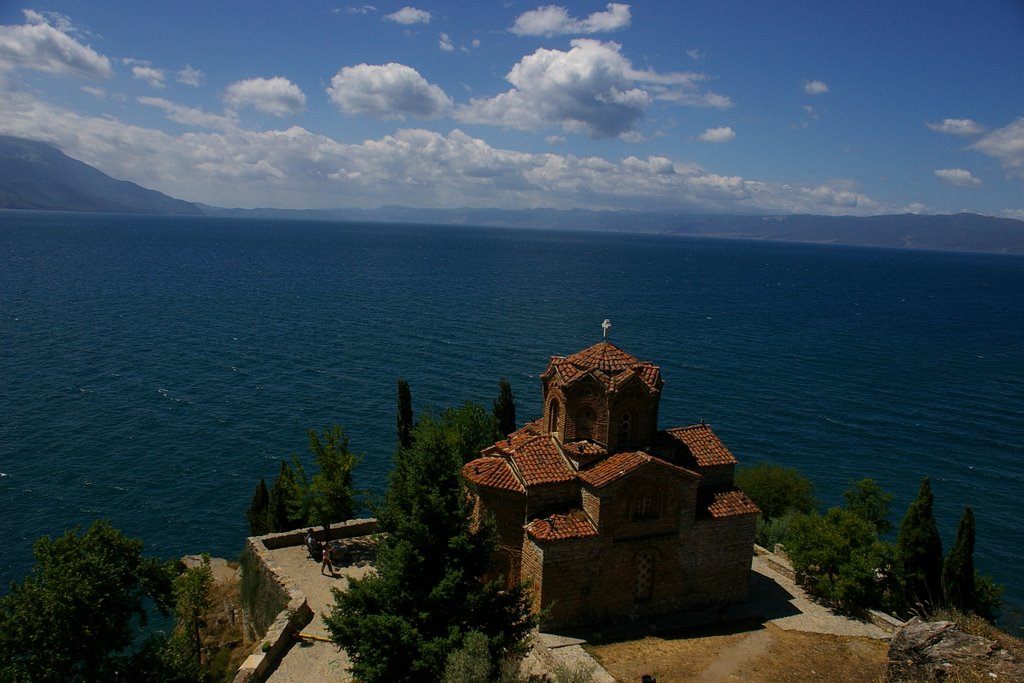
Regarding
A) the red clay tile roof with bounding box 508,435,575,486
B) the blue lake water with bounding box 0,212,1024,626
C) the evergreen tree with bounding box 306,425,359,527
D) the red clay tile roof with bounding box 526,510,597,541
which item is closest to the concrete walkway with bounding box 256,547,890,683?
the evergreen tree with bounding box 306,425,359,527

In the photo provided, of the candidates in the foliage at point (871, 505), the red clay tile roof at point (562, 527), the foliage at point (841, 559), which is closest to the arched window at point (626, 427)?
the red clay tile roof at point (562, 527)

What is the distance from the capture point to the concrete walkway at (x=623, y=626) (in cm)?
2072

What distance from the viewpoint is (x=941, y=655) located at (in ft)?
48.2

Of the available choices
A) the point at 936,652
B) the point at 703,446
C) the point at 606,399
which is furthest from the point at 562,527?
the point at 936,652

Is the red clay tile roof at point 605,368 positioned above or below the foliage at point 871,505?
above

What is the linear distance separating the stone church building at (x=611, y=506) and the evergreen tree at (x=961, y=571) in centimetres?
969

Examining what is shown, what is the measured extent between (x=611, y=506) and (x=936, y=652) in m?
9.72

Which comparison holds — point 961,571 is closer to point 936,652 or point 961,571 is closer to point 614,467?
point 936,652

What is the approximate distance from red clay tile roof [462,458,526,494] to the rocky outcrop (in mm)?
11462

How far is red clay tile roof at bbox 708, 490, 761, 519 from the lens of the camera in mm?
23969

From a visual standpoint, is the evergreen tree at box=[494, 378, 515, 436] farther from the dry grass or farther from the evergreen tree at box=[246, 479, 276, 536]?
the dry grass

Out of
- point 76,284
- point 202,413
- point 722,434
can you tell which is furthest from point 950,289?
point 76,284

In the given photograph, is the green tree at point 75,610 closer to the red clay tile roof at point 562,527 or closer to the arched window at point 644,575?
the red clay tile roof at point 562,527

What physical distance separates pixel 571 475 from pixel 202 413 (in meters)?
40.7
